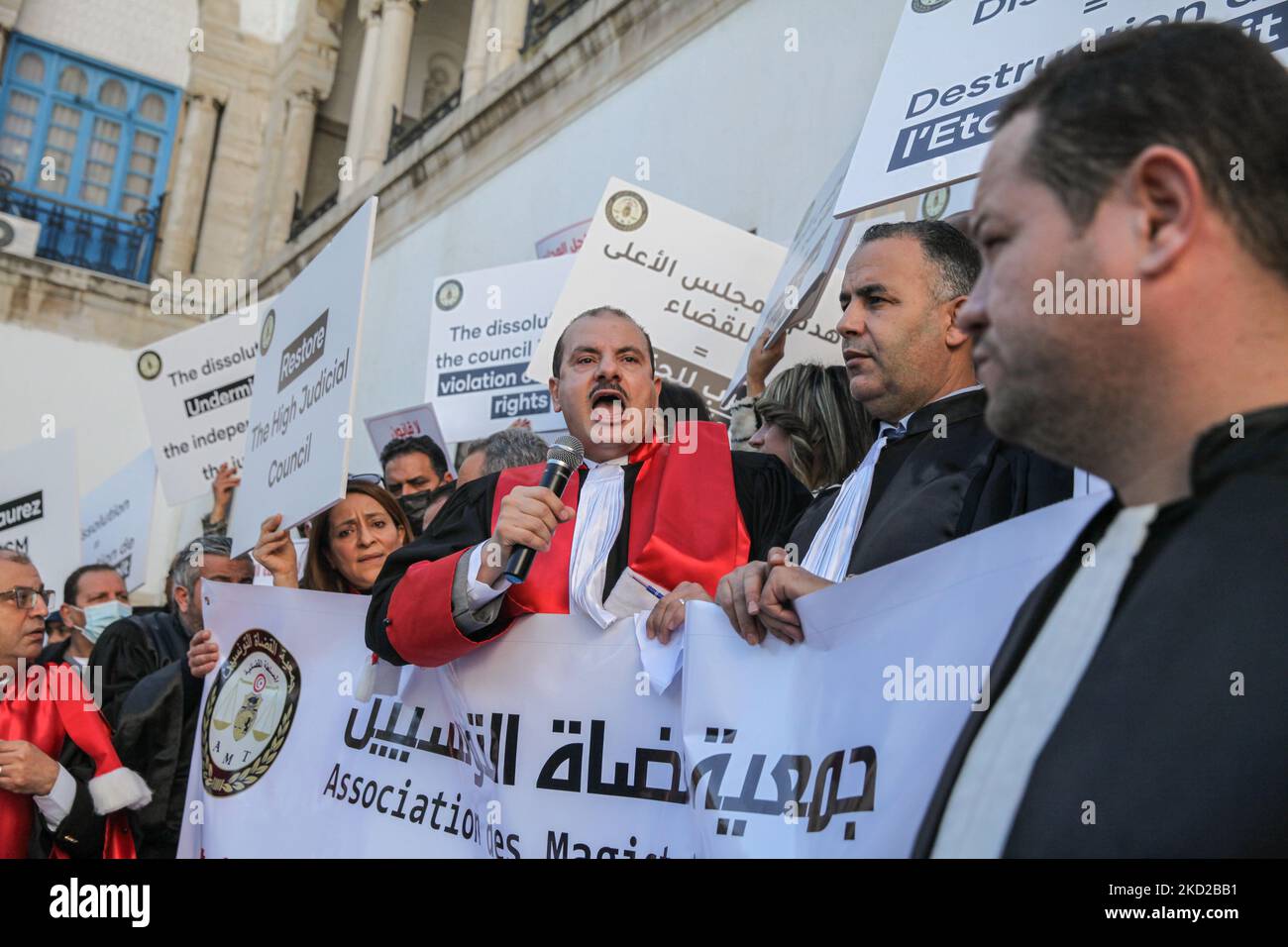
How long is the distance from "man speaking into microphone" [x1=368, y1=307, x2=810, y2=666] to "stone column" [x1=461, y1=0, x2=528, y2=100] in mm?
9219

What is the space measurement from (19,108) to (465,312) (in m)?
15.0

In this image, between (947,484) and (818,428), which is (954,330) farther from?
(818,428)

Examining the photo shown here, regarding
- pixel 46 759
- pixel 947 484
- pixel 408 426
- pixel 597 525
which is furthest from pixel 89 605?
pixel 947 484

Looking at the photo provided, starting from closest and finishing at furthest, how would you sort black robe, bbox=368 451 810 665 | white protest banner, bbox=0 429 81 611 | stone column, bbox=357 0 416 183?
1. black robe, bbox=368 451 810 665
2. white protest banner, bbox=0 429 81 611
3. stone column, bbox=357 0 416 183

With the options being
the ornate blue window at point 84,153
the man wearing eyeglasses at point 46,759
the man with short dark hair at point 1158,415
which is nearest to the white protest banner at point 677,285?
the man wearing eyeglasses at point 46,759

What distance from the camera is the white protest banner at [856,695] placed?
1596mm

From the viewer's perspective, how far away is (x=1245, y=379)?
3.80ft

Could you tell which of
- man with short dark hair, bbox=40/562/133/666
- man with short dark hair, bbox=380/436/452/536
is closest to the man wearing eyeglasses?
man with short dark hair, bbox=380/436/452/536

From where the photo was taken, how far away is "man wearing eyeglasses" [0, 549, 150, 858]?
3701mm

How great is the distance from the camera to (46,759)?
12.2 feet

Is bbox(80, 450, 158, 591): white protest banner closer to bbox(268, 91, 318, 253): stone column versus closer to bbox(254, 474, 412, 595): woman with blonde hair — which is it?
bbox(254, 474, 412, 595): woman with blonde hair

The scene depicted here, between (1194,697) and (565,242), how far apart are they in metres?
7.57
